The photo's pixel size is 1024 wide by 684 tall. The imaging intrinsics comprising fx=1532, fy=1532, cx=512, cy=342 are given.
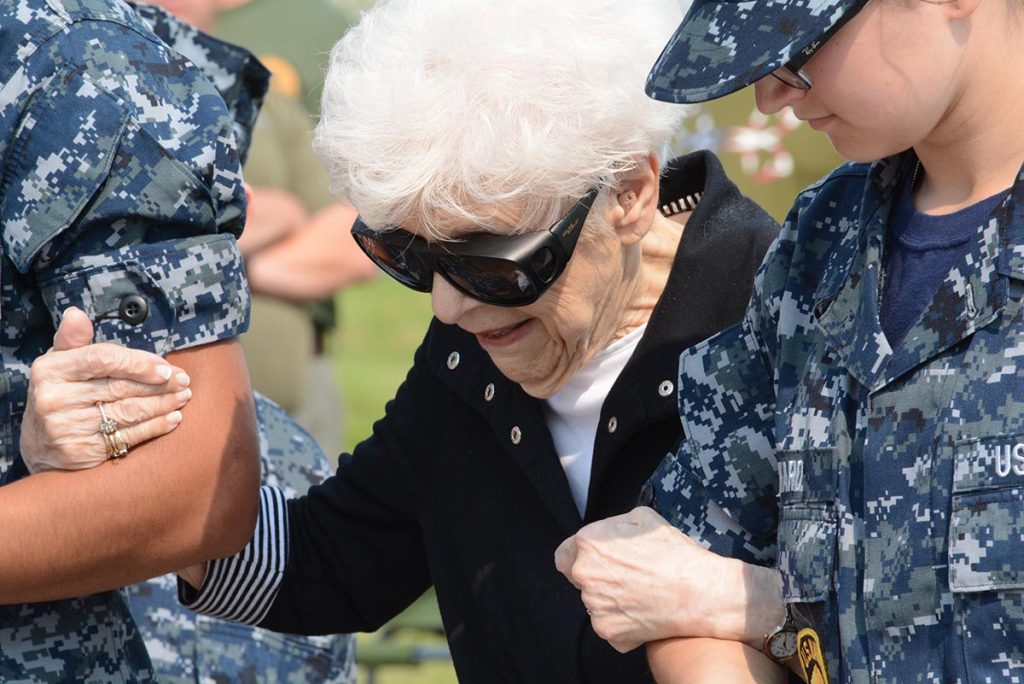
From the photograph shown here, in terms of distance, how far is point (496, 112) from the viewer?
78.7 inches

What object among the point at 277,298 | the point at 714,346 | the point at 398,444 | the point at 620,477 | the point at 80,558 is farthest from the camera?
the point at 277,298

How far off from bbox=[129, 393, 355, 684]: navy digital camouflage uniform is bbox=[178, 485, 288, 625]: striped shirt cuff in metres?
0.15

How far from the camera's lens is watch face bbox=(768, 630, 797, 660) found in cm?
170

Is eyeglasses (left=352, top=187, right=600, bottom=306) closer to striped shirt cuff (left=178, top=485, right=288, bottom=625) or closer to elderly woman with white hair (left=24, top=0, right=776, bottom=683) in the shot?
elderly woman with white hair (left=24, top=0, right=776, bottom=683)

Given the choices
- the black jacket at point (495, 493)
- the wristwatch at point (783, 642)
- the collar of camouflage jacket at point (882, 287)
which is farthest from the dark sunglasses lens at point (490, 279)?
the wristwatch at point (783, 642)

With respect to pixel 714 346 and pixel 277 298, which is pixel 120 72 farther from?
pixel 277 298

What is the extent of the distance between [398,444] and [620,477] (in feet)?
1.42

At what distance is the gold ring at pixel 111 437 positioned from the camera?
6.46 ft

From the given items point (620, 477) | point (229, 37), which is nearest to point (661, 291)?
point (620, 477)

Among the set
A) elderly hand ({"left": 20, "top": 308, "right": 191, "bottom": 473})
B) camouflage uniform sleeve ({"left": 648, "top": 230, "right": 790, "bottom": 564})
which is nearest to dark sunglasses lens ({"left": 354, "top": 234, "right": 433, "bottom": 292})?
elderly hand ({"left": 20, "top": 308, "right": 191, "bottom": 473})

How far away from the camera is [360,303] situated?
11.2 m

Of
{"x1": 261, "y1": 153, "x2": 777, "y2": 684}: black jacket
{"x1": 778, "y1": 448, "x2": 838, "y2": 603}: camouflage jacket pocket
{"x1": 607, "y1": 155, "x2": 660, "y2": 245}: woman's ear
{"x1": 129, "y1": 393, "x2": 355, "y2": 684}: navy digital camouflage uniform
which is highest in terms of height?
{"x1": 607, "y1": 155, "x2": 660, "y2": 245}: woman's ear

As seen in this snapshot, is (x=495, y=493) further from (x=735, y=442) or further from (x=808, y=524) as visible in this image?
(x=808, y=524)

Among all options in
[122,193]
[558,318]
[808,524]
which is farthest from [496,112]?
[808,524]
